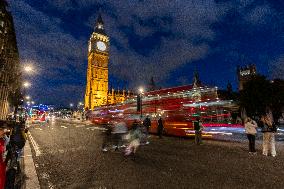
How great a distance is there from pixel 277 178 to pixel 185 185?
123 inches

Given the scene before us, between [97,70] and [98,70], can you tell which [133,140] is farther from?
[98,70]

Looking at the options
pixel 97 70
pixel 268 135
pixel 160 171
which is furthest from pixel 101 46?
pixel 160 171

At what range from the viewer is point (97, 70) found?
122438 mm

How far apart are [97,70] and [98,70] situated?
1.78 feet

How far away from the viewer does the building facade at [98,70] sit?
117375 mm

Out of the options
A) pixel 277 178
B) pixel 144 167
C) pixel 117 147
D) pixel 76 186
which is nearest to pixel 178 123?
pixel 117 147

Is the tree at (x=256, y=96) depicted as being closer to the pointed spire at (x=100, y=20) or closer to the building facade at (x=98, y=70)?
the building facade at (x=98, y=70)

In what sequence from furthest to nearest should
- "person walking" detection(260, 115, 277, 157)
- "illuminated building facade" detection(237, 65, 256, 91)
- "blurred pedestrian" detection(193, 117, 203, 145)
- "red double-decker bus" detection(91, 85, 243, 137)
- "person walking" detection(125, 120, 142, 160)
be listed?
"illuminated building facade" detection(237, 65, 256, 91)
"red double-decker bus" detection(91, 85, 243, 137)
"blurred pedestrian" detection(193, 117, 203, 145)
"person walking" detection(260, 115, 277, 157)
"person walking" detection(125, 120, 142, 160)

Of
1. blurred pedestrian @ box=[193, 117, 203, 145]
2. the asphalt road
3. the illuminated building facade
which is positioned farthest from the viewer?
the illuminated building facade

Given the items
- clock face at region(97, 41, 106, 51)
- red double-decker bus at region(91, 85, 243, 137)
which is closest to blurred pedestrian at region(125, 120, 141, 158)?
red double-decker bus at region(91, 85, 243, 137)

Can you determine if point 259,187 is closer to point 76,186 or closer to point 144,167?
point 144,167

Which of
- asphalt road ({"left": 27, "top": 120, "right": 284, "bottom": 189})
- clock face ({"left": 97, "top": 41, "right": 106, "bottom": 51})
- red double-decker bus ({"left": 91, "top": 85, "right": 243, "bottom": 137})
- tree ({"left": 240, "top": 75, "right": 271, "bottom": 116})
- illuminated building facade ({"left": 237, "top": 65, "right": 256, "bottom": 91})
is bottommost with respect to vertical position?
asphalt road ({"left": 27, "top": 120, "right": 284, "bottom": 189})

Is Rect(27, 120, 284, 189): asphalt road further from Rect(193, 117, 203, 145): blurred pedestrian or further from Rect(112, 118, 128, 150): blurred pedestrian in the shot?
Rect(193, 117, 203, 145): blurred pedestrian

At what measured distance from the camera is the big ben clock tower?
117 m
